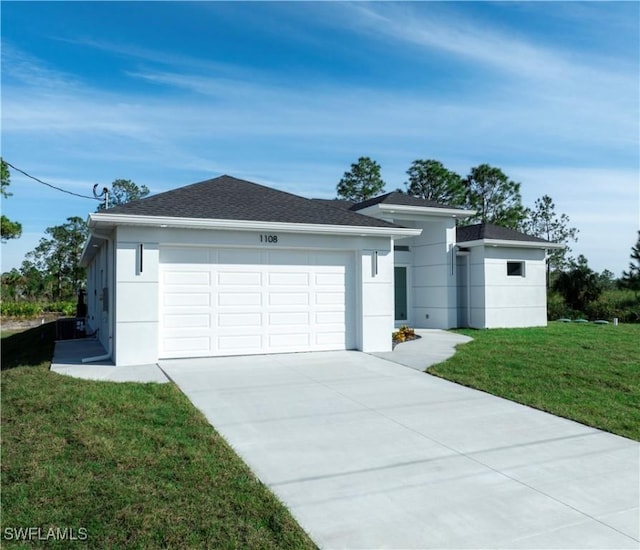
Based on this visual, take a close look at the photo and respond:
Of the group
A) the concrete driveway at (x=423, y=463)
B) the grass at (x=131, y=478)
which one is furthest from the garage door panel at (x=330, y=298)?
the grass at (x=131, y=478)

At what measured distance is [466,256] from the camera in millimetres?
17906

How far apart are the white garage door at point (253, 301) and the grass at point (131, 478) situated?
3253mm

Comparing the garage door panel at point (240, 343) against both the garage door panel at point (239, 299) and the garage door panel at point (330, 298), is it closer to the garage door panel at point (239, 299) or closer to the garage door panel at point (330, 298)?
the garage door panel at point (239, 299)

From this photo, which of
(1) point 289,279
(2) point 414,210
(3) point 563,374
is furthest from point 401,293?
(3) point 563,374

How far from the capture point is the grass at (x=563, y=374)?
6.95m

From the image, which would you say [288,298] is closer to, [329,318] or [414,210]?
[329,318]

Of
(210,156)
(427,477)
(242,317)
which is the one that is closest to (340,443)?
(427,477)

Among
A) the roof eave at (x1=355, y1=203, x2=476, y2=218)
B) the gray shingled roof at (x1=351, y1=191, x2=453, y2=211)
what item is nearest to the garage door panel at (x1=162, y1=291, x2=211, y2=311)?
the roof eave at (x1=355, y1=203, x2=476, y2=218)

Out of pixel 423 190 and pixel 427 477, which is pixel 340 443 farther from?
pixel 423 190

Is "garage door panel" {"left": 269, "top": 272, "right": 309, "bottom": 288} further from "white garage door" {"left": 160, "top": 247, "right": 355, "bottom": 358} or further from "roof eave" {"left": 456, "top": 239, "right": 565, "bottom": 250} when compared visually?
"roof eave" {"left": 456, "top": 239, "right": 565, "bottom": 250}

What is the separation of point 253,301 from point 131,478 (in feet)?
21.2

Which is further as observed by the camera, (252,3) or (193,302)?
(252,3)

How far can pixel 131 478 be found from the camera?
4410mm

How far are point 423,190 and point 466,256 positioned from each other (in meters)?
19.6
